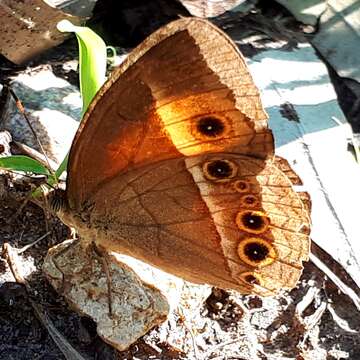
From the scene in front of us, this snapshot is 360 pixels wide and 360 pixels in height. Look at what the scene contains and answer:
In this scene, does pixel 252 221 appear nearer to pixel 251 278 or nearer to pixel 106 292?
pixel 251 278

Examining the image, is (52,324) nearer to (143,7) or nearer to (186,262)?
(186,262)

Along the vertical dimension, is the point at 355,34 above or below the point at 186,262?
below

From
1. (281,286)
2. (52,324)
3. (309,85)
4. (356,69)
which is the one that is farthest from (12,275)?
(356,69)

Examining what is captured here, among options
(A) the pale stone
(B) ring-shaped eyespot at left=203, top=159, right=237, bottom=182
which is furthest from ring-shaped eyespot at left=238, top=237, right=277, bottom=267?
(A) the pale stone

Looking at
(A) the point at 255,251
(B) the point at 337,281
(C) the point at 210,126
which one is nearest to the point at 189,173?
(C) the point at 210,126

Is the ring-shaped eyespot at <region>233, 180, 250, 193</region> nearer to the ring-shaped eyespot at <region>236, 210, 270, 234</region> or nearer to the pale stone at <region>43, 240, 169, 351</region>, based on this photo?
the ring-shaped eyespot at <region>236, 210, 270, 234</region>

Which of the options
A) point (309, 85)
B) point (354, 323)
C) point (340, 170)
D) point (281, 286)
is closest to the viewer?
point (281, 286)
